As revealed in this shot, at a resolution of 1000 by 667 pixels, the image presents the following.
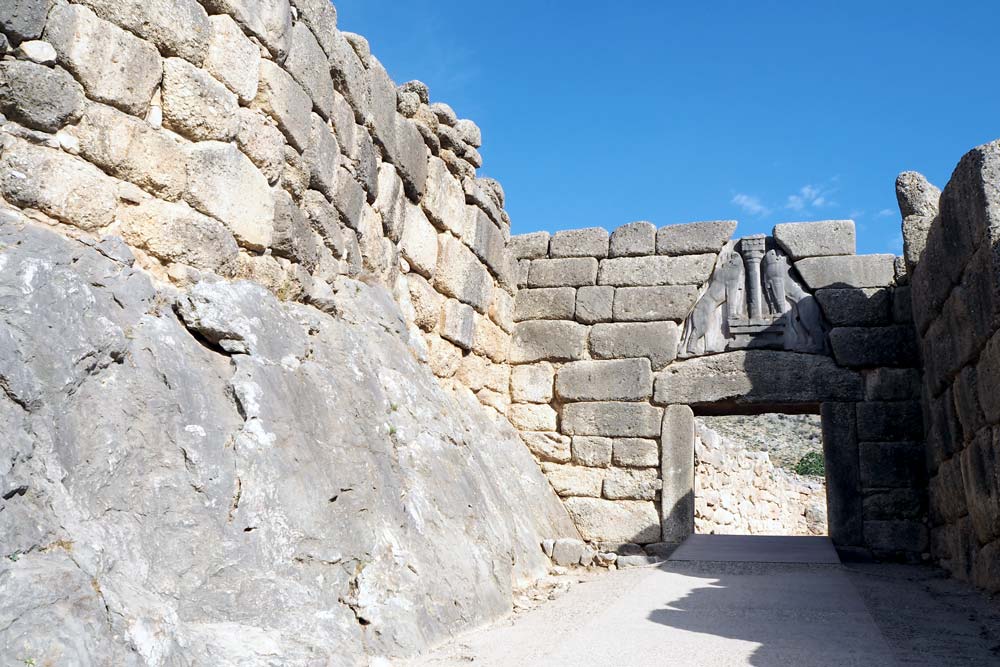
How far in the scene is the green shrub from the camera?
66.2 feet

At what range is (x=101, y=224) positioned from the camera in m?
3.70

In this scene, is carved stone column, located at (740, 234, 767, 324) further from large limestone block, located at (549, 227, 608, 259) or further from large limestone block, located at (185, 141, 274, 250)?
large limestone block, located at (185, 141, 274, 250)

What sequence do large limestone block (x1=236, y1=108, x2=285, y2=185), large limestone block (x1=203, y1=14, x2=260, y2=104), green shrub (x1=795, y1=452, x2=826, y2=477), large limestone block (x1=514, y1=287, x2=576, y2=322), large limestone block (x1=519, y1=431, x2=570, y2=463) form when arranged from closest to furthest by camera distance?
large limestone block (x1=203, y1=14, x2=260, y2=104) → large limestone block (x1=236, y1=108, x2=285, y2=185) → large limestone block (x1=519, y1=431, x2=570, y2=463) → large limestone block (x1=514, y1=287, x2=576, y2=322) → green shrub (x1=795, y1=452, x2=826, y2=477)

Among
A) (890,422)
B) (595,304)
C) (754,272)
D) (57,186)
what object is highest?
(754,272)

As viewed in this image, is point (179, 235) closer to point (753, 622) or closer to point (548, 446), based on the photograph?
point (753, 622)

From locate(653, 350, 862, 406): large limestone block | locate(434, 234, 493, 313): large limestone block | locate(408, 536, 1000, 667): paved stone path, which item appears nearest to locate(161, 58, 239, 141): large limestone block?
locate(408, 536, 1000, 667): paved stone path

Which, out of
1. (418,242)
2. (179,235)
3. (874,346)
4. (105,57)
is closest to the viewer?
(105,57)

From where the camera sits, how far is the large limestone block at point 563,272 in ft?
28.6

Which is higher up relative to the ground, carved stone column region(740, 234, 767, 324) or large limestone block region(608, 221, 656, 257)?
large limestone block region(608, 221, 656, 257)

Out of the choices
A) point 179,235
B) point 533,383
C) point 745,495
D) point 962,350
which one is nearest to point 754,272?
point 533,383

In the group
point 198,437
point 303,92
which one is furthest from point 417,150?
point 198,437

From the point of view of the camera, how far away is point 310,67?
5.09m

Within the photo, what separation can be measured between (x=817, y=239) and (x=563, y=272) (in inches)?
101

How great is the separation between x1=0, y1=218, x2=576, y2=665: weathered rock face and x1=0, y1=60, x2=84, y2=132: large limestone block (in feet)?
1.57
